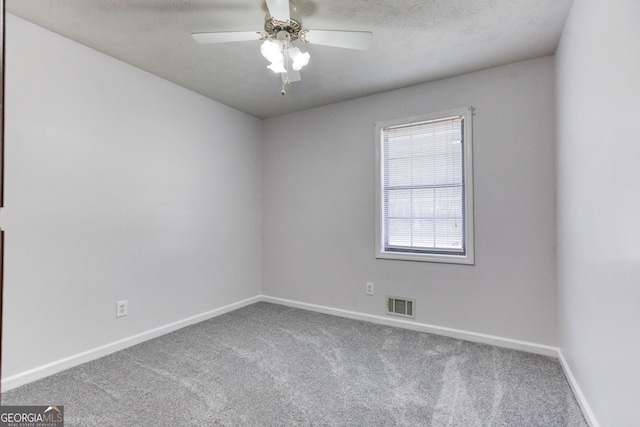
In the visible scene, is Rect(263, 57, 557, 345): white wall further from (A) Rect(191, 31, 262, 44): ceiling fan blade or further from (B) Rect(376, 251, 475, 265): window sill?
(A) Rect(191, 31, 262, 44): ceiling fan blade

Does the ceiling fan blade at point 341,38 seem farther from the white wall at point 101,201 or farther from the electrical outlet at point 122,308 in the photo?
the electrical outlet at point 122,308

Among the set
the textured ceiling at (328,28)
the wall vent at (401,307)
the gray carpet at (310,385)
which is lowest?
the gray carpet at (310,385)

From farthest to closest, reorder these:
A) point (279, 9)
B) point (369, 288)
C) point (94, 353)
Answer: point (369, 288) < point (94, 353) < point (279, 9)

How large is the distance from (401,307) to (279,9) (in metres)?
2.72

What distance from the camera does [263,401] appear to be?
2.05 m

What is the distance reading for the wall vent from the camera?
10.6ft

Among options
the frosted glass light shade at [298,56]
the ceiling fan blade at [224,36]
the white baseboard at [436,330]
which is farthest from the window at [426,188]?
the ceiling fan blade at [224,36]

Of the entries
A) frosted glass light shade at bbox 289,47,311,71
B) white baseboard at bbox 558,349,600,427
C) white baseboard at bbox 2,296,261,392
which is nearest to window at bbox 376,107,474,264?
white baseboard at bbox 558,349,600,427

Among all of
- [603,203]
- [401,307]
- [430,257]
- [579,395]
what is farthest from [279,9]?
[579,395]

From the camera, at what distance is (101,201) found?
2.66 m

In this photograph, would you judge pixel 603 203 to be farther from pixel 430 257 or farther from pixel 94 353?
pixel 94 353

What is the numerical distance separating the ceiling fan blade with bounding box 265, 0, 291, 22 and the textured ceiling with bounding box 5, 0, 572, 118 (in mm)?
230

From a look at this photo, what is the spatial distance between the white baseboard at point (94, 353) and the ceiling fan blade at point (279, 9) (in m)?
2.72

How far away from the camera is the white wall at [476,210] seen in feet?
8.86
